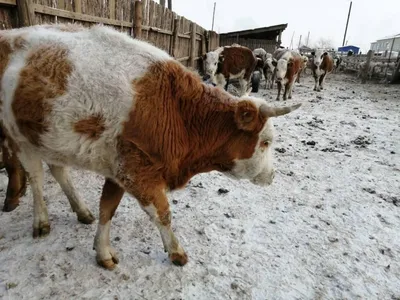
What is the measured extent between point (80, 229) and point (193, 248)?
1.21 metres

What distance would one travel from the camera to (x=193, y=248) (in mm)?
3109

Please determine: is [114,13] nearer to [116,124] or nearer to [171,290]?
[116,124]

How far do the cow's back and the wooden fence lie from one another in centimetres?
131

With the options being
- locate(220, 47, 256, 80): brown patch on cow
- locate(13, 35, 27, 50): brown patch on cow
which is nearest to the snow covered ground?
locate(13, 35, 27, 50): brown patch on cow

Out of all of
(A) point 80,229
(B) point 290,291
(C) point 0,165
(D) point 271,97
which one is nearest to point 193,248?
(B) point 290,291

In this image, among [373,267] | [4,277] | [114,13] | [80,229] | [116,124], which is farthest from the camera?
[114,13]

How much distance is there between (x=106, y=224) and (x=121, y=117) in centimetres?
110

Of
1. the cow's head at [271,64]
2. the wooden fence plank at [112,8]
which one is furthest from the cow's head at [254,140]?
the cow's head at [271,64]

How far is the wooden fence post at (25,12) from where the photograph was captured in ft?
11.7

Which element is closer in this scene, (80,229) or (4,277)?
(4,277)

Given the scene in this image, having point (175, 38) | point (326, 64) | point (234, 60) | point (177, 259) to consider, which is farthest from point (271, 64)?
point (177, 259)

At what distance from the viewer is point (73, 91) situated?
7.54 feet

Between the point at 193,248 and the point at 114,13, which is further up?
the point at 114,13

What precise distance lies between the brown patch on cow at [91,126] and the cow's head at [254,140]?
1.07 m
